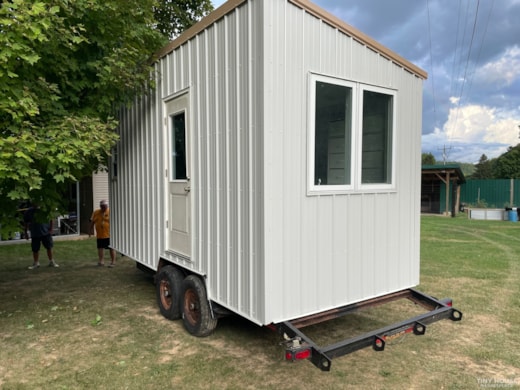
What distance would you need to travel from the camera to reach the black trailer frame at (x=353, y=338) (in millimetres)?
2928

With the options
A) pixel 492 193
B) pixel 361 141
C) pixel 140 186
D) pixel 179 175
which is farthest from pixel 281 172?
pixel 492 193

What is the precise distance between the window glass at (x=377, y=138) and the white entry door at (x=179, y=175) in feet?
6.39

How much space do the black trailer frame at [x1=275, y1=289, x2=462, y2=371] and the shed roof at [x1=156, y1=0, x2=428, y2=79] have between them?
99.4 inches

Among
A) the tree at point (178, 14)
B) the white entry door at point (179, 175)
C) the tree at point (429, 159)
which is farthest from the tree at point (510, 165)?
the white entry door at point (179, 175)

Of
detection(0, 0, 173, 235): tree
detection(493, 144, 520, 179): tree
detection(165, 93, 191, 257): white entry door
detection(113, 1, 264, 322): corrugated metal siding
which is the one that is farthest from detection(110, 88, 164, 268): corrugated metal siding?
detection(493, 144, 520, 179): tree

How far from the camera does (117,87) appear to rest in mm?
4945

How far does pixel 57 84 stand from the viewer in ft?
14.9

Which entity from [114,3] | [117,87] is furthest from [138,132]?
[114,3]

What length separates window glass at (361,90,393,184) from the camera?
12.6ft

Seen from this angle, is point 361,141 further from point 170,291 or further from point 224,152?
point 170,291

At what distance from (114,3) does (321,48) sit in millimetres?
2936

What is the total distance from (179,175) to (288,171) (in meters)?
1.85

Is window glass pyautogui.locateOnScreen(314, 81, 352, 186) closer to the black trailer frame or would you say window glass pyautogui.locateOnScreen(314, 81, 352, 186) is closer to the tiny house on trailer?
the tiny house on trailer

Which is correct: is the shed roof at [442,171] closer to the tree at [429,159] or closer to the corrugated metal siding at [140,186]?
the corrugated metal siding at [140,186]
